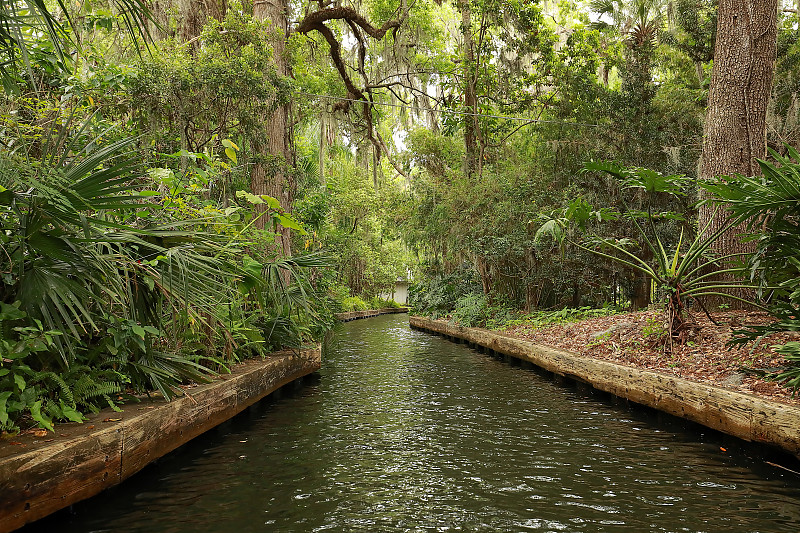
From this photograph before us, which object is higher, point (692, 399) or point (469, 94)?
point (469, 94)

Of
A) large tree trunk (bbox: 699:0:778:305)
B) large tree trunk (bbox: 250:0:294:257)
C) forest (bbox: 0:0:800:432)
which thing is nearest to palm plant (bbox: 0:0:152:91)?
forest (bbox: 0:0:800:432)

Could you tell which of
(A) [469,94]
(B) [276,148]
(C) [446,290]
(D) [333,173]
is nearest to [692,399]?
(B) [276,148]

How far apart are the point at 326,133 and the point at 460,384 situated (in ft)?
37.1

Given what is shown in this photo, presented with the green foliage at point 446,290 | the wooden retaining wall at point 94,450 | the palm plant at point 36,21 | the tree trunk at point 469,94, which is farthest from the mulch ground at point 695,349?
the green foliage at point 446,290

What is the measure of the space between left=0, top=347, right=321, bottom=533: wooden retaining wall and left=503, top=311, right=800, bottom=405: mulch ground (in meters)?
4.72

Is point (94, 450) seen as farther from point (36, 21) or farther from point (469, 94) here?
point (469, 94)

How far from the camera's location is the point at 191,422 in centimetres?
472

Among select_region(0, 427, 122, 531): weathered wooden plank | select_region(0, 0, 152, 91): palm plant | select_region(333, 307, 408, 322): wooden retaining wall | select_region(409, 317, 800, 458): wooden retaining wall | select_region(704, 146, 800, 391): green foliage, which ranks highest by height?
select_region(0, 0, 152, 91): palm plant

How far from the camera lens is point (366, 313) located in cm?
3117

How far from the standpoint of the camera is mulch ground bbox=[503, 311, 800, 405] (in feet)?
16.8

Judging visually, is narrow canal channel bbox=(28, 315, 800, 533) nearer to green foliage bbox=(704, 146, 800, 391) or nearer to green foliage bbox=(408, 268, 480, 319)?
green foliage bbox=(704, 146, 800, 391)

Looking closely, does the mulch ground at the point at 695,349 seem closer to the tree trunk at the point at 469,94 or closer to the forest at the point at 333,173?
the forest at the point at 333,173

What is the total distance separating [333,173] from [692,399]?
1978 cm

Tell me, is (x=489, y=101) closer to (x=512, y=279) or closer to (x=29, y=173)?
(x=512, y=279)
